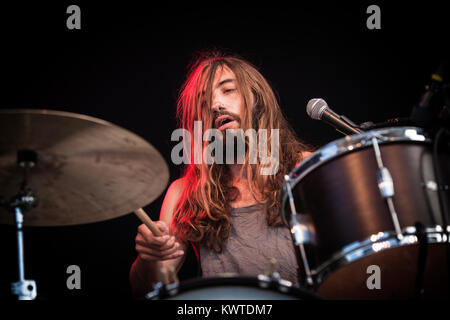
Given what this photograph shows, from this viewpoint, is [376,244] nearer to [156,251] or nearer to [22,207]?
[156,251]

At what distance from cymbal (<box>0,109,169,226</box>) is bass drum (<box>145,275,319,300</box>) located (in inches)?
14.8

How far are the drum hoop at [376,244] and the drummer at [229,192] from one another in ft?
2.67

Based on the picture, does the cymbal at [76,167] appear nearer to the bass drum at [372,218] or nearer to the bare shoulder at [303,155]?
the bass drum at [372,218]

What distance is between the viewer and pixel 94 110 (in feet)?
8.00

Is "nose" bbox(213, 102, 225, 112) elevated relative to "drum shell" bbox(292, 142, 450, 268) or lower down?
elevated

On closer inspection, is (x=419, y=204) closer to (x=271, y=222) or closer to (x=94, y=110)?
(x=271, y=222)

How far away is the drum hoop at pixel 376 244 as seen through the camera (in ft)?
3.94

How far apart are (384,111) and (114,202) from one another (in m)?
1.70

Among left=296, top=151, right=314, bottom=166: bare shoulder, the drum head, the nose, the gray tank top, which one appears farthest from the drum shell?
the nose

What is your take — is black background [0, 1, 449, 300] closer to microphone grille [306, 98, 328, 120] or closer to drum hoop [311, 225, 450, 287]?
microphone grille [306, 98, 328, 120]

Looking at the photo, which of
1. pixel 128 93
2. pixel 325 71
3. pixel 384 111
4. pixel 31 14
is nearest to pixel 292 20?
pixel 325 71

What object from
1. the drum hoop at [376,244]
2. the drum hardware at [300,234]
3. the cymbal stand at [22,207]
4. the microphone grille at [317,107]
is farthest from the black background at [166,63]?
the drum hoop at [376,244]

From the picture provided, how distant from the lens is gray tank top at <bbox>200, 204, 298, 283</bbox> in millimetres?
2068

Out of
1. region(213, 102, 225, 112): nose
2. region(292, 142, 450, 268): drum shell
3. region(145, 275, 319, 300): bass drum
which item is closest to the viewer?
region(145, 275, 319, 300): bass drum
